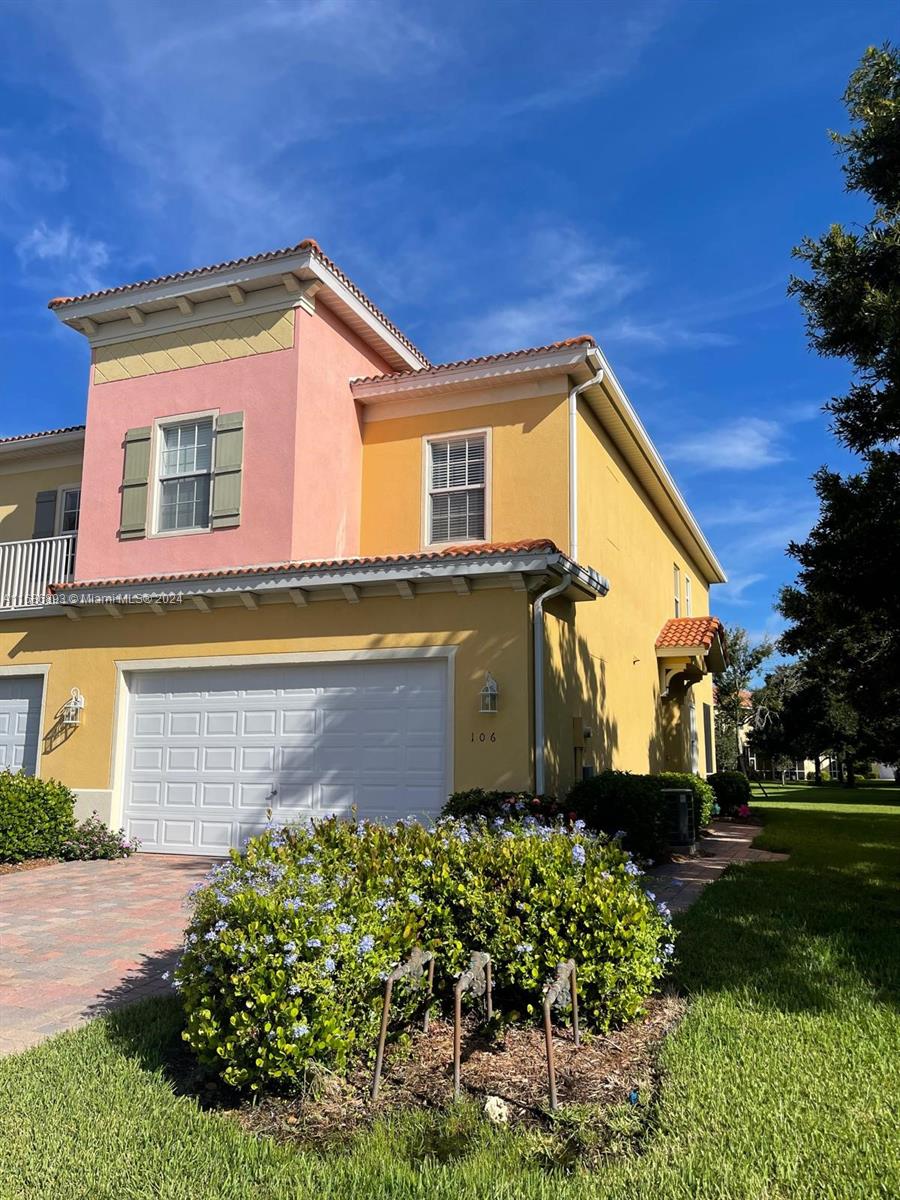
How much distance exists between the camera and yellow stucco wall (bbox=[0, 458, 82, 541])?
16578 mm

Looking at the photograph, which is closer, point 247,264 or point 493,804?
point 493,804

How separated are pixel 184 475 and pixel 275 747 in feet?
15.1

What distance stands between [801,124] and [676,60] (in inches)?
73.9

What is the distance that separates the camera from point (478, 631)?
1052 centimetres

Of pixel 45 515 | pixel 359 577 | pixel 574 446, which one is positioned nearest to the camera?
pixel 359 577

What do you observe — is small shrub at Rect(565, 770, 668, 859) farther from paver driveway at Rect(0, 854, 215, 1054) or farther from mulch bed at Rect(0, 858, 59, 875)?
mulch bed at Rect(0, 858, 59, 875)

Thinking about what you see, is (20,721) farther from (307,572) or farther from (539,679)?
(539,679)

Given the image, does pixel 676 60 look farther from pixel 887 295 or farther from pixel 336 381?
pixel 336 381

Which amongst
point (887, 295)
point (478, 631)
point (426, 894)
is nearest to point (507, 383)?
point (478, 631)

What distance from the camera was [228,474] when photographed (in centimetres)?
1281

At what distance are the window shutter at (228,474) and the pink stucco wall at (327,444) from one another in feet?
3.22

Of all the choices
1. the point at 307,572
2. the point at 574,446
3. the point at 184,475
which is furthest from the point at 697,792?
the point at 184,475

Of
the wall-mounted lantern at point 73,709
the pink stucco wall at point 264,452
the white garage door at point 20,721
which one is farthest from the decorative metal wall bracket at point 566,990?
the white garage door at point 20,721

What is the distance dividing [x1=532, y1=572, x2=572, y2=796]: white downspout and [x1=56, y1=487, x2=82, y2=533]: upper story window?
10116mm
